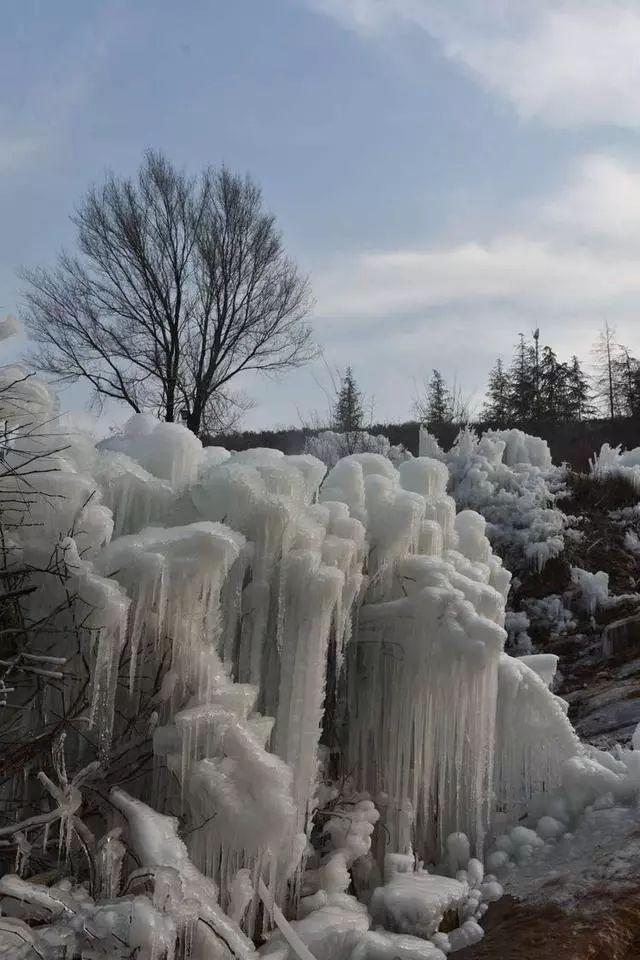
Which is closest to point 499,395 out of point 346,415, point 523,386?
point 523,386

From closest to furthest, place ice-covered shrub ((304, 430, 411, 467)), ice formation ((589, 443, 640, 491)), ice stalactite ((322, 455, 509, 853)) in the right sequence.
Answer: ice stalactite ((322, 455, 509, 853))
ice formation ((589, 443, 640, 491))
ice-covered shrub ((304, 430, 411, 467))

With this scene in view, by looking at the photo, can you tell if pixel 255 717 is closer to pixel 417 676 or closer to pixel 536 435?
pixel 417 676

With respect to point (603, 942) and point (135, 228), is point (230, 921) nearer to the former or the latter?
point (603, 942)

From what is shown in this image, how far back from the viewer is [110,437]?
174 inches

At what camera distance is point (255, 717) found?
3729 millimetres

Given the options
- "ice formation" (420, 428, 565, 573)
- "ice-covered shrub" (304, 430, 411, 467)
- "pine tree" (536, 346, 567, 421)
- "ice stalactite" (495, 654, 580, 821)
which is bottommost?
"ice stalactite" (495, 654, 580, 821)

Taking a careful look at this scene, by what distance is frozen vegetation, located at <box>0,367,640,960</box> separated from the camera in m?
3.18

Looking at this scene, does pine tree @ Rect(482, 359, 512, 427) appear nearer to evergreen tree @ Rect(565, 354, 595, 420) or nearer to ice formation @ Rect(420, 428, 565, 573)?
evergreen tree @ Rect(565, 354, 595, 420)

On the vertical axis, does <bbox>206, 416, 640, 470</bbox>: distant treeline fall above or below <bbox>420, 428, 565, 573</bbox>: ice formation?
above

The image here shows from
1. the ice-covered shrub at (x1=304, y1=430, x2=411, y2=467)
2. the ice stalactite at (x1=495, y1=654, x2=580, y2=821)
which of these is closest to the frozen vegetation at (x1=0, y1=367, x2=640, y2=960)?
the ice stalactite at (x1=495, y1=654, x2=580, y2=821)

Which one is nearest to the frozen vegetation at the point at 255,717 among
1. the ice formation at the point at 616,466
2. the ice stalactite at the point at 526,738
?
the ice stalactite at the point at 526,738

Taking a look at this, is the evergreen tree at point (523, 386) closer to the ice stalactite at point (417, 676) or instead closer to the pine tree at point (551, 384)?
the pine tree at point (551, 384)

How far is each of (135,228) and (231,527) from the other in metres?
16.7

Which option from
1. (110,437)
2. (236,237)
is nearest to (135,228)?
(236,237)
